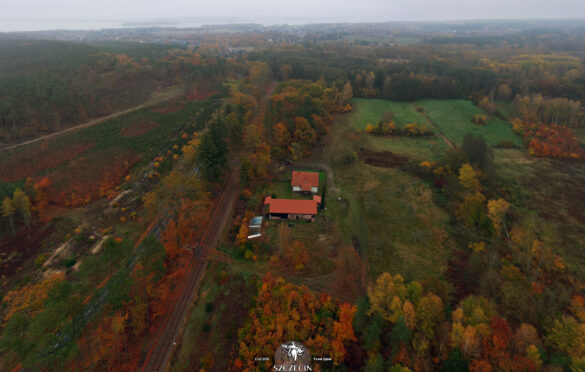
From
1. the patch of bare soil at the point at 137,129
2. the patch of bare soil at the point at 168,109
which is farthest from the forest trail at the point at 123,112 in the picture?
the patch of bare soil at the point at 137,129

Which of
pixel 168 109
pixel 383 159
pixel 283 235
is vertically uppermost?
pixel 168 109

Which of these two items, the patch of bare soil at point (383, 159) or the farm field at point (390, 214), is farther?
the patch of bare soil at point (383, 159)

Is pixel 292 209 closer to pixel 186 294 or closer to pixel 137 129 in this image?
pixel 186 294

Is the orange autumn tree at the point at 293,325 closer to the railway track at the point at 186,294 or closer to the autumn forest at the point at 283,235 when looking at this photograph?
the autumn forest at the point at 283,235

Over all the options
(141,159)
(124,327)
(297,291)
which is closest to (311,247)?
(297,291)

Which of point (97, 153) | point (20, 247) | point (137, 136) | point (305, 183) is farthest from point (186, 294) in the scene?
point (137, 136)
